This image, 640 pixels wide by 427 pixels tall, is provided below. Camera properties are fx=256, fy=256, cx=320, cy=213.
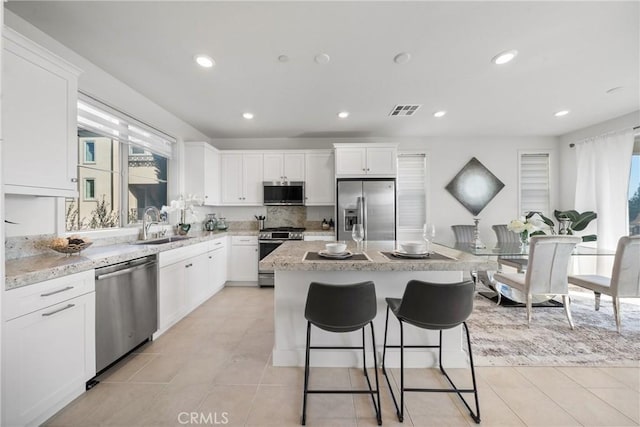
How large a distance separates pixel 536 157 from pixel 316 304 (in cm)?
552

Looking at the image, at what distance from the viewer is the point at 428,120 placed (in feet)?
12.8

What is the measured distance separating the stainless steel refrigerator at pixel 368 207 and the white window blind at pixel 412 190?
80 centimetres

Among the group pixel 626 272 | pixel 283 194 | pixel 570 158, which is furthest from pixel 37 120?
pixel 570 158

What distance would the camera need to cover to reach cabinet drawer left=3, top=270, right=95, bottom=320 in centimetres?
133

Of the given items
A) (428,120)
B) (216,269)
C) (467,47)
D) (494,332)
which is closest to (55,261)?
(216,269)

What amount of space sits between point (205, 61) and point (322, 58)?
1.04 m

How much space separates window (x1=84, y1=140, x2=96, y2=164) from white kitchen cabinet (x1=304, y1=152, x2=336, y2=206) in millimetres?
2802

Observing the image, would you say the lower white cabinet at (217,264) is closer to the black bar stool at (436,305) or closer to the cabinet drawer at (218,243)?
the cabinet drawer at (218,243)

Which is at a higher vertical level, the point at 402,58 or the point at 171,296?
the point at 402,58

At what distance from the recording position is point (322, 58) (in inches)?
88.4

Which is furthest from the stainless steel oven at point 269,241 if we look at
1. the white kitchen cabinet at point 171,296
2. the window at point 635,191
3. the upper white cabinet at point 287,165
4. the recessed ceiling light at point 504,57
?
the window at point 635,191

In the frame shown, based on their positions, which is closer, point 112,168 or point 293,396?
point 293,396

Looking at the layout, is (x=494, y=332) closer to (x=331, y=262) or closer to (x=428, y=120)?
(x=331, y=262)

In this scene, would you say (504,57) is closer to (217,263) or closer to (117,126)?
(117,126)
